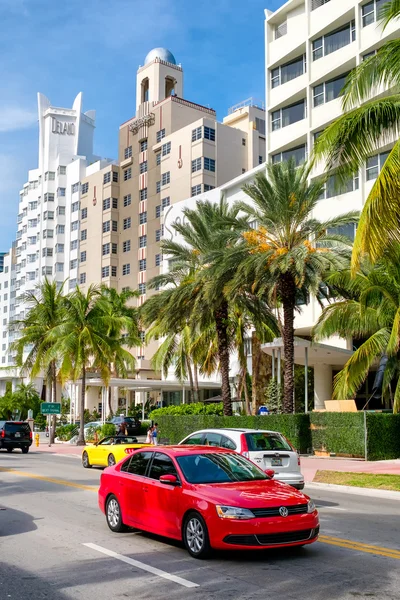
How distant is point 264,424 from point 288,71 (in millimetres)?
26773

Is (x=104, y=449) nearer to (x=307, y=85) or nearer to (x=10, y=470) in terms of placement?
(x=10, y=470)

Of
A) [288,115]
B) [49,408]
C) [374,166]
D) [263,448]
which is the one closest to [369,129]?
[263,448]

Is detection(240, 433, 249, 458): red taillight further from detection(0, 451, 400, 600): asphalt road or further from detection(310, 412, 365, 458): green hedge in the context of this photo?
detection(310, 412, 365, 458): green hedge

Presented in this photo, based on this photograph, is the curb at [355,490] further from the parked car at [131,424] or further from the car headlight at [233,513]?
the parked car at [131,424]

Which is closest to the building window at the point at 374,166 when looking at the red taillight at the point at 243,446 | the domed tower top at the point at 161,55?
the red taillight at the point at 243,446

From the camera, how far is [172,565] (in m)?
8.34

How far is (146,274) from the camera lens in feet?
247

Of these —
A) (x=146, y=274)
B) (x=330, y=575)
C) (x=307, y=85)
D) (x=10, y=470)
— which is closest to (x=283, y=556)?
(x=330, y=575)

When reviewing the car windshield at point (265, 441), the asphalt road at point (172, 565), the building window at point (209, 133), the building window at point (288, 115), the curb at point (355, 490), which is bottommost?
the curb at point (355, 490)

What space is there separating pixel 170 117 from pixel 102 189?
1496 centimetres

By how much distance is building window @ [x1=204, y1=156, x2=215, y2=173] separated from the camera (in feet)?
220

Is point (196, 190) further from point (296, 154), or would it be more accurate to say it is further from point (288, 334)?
point (288, 334)

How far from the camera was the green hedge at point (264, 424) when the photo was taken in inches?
1131

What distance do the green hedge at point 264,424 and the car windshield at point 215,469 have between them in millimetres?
19181
